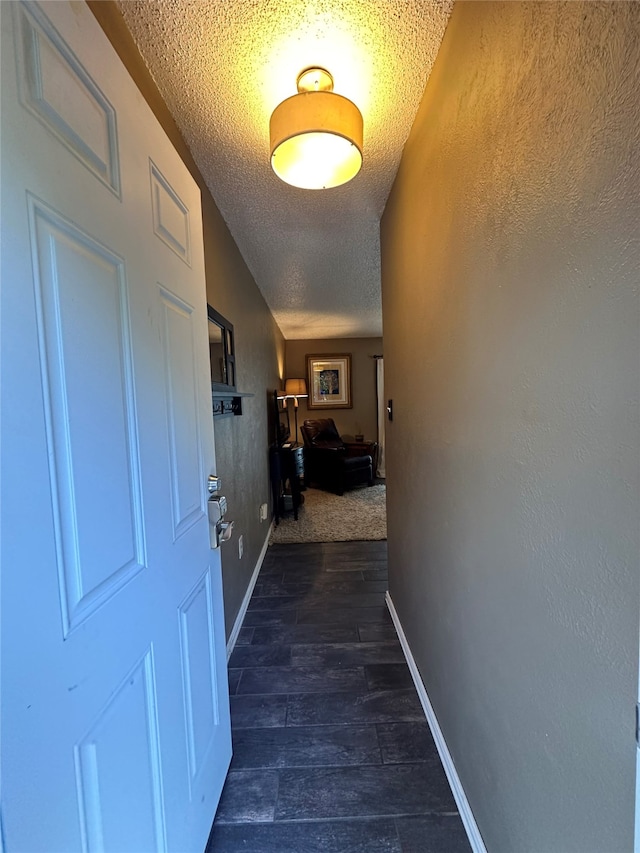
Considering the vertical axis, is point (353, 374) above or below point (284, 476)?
above

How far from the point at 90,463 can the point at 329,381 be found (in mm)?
5472

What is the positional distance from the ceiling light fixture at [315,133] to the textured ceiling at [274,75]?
88 mm

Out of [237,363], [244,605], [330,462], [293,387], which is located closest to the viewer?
[244,605]

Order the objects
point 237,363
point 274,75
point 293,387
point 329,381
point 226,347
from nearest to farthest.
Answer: point 274,75 → point 226,347 → point 237,363 → point 293,387 → point 329,381

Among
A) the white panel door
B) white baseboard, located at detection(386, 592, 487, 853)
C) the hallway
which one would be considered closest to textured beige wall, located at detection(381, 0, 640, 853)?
white baseboard, located at detection(386, 592, 487, 853)

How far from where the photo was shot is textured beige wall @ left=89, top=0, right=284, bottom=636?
3.68 feet

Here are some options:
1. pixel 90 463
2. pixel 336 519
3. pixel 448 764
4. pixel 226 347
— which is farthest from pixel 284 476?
pixel 90 463

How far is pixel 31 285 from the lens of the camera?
48cm

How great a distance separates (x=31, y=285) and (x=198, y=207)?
889 mm

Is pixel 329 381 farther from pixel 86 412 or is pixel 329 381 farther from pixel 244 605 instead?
pixel 86 412

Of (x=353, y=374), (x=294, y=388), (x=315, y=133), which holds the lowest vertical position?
(x=294, y=388)

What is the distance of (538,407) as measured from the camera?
68 cm

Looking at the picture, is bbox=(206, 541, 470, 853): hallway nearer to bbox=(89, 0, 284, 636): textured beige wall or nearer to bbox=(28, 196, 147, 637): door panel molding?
bbox=(89, 0, 284, 636): textured beige wall

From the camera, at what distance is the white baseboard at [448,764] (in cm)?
102
